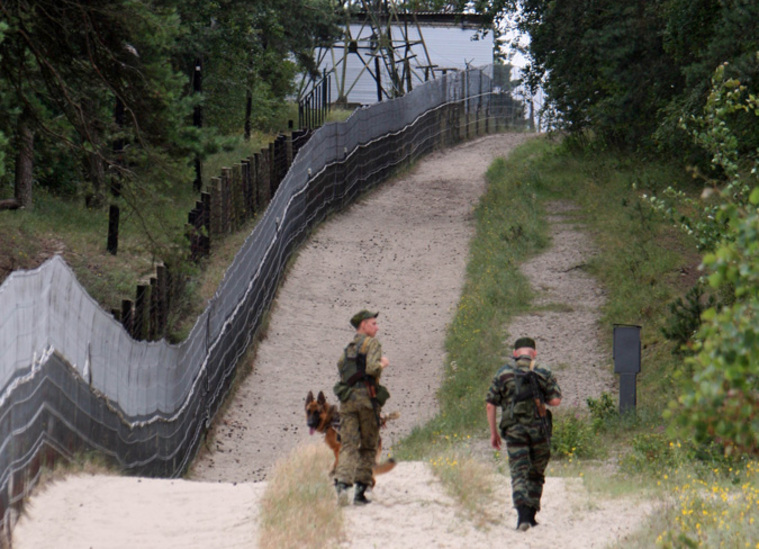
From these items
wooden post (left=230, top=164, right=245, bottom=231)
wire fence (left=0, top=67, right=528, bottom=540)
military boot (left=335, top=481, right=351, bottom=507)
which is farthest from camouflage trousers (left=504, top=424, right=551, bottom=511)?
wooden post (left=230, top=164, right=245, bottom=231)

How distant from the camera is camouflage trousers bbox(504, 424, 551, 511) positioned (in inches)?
299

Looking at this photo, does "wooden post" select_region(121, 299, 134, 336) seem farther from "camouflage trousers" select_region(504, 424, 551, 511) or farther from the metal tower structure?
the metal tower structure

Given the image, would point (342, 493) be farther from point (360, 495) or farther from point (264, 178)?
point (264, 178)

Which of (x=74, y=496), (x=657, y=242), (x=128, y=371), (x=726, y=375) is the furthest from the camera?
(x=657, y=242)

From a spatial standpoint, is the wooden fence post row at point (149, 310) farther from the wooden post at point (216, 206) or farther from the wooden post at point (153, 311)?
the wooden post at point (216, 206)

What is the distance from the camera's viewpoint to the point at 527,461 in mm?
7613

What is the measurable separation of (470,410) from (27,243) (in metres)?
10.1

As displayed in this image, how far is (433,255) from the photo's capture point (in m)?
21.4

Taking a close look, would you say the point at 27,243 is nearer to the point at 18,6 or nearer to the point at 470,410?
the point at 18,6

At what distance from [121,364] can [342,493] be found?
2793 mm

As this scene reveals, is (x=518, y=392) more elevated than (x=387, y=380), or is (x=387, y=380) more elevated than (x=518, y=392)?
(x=518, y=392)

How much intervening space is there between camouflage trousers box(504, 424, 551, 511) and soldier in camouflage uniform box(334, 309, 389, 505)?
1.02m

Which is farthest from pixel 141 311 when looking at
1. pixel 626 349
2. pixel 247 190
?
pixel 247 190

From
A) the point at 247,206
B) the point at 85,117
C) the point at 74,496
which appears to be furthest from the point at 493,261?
the point at 74,496
